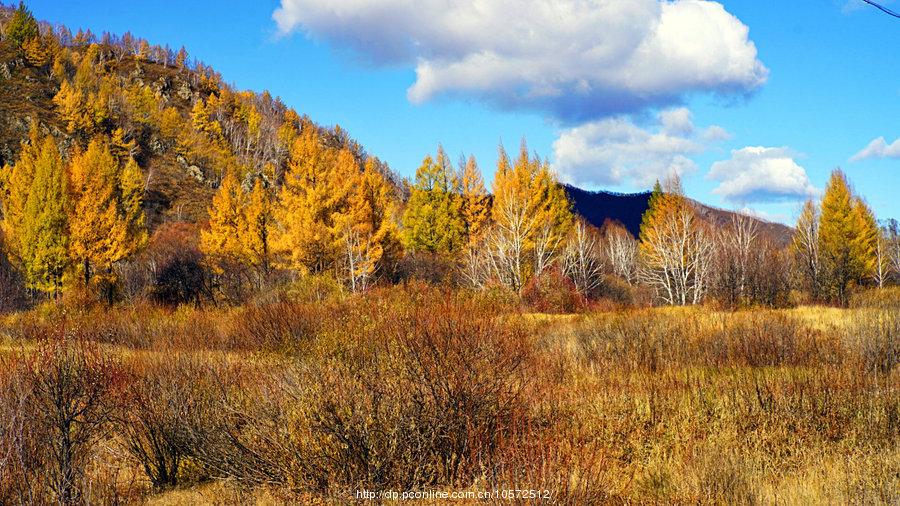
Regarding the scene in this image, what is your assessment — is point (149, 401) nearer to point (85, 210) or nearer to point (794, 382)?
point (794, 382)

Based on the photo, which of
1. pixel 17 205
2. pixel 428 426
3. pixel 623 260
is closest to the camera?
pixel 428 426

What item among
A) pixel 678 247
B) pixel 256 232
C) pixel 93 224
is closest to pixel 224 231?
pixel 256 232

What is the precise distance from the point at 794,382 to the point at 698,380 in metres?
1.56

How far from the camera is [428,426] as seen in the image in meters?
5.82

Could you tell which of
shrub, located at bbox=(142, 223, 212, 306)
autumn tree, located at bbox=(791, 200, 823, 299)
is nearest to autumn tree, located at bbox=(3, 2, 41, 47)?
shrub, located at bbox=(142, 223, 212, 306)

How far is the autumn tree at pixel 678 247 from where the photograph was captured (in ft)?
97.8

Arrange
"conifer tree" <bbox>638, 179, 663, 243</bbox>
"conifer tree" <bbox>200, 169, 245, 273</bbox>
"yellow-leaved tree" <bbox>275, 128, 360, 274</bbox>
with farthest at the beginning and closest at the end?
"conifer tree" <bbox>638, 179, 663, 243</bbox> < "conifer tree" <bbox>200, 169, 245, 273</bbox> < "yellow-leaved tree" <bbox>275, 128, 360, 274</bbox>

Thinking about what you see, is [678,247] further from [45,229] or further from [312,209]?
[45,229]

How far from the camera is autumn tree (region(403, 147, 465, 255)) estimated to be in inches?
1519

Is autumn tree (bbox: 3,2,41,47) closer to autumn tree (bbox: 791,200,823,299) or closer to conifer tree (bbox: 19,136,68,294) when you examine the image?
conifer tree (bbox: 19,136,68,294)

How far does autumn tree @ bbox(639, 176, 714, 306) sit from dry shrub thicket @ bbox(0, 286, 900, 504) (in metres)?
20.1

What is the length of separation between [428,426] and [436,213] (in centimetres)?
3330

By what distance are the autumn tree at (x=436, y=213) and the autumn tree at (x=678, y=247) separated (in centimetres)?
1332

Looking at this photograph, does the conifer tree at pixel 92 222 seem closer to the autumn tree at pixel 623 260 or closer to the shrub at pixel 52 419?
the shrub at pixel 52 419
